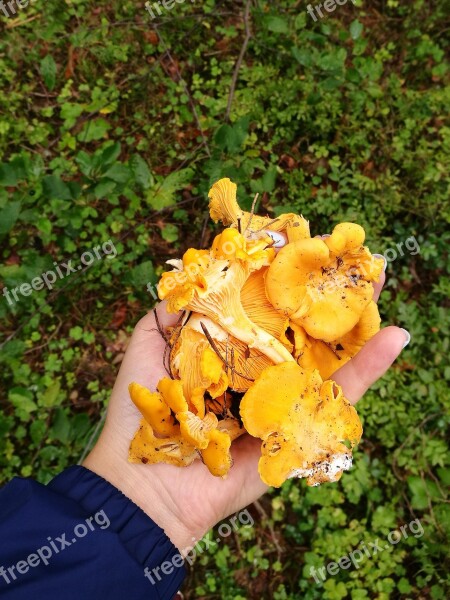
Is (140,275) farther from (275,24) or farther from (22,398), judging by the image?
(275,24)

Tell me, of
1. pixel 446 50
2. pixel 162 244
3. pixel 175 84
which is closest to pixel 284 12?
pixel 175 84

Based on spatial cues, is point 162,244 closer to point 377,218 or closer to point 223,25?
point 377,218

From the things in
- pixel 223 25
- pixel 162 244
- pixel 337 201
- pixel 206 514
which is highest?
pixel 223 25

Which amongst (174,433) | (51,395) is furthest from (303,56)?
(51,395)

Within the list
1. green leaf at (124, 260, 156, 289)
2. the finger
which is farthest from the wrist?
green leaf at (124, 260, 156, 289)

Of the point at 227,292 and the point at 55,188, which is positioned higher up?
the point at 55,188

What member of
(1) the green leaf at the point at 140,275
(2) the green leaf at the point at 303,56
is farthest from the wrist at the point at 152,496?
(2) the green leaf at the point at 303,56
